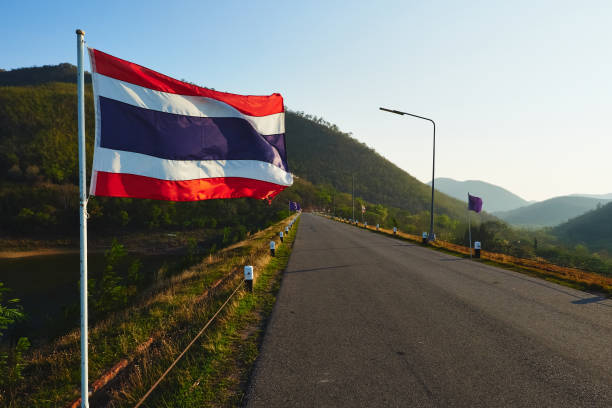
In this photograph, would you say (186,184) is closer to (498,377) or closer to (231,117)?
(231,117)

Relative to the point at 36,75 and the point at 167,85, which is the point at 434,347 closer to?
the point at 167,85

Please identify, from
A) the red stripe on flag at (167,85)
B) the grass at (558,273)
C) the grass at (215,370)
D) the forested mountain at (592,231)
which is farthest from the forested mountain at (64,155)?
the grass at (558,273)

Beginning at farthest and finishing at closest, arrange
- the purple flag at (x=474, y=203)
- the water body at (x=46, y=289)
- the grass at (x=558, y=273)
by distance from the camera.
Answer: the purple flag at (x=474, y=203) < the water body at (x=46, y=289) < the grass at (x=558, y=273)

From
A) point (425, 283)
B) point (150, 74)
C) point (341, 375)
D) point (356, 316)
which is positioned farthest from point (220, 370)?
point (425, 283)

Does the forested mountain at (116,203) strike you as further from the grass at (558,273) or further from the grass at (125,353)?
the grass at (125,353)

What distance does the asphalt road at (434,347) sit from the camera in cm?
326

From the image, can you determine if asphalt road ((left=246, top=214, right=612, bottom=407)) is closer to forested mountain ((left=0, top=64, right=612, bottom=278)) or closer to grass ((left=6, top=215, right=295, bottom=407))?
grass ((left=6, top=215, right=295, bottom=407))

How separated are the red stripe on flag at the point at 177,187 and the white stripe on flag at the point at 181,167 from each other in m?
0.06

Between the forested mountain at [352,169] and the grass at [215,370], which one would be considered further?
the forested mountain at [352,169]

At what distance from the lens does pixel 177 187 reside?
12.5 feet

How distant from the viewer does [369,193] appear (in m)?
132

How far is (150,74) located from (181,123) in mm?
689

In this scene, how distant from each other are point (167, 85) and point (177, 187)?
139cm

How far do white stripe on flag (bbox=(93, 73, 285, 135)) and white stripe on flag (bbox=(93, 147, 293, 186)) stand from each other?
2.11ft
